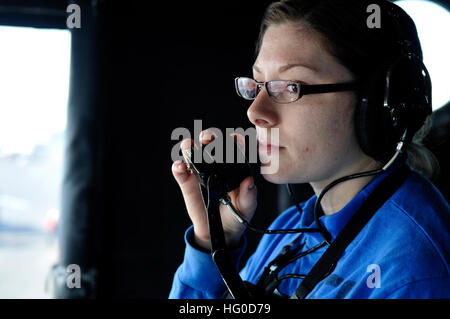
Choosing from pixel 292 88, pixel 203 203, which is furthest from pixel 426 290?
pixel 203 203

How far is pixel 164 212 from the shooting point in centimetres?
176

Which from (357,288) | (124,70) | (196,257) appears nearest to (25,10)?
(124,70)

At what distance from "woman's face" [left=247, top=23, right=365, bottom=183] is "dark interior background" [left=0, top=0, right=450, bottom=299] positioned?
90 cm

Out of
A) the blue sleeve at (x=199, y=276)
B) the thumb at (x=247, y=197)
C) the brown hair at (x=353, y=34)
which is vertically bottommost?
the blue sleeve at (x=199, y=276)

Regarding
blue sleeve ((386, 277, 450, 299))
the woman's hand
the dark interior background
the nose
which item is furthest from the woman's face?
Result: the dark interior background

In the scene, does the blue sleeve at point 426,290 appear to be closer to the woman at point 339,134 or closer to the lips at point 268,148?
the woman at point 339,134

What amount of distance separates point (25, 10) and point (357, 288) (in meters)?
1.69

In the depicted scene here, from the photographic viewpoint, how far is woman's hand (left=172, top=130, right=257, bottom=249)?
95 centimetres

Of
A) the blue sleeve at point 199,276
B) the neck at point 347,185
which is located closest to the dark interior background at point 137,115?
the blue sleeve at point 199,276

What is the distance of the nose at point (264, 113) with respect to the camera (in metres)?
0.83

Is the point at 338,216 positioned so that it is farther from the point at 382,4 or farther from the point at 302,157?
the point at 382,4

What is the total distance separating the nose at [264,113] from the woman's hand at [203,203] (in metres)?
0.12

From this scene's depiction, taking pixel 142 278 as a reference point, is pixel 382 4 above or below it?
above

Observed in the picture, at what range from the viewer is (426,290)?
63cm
